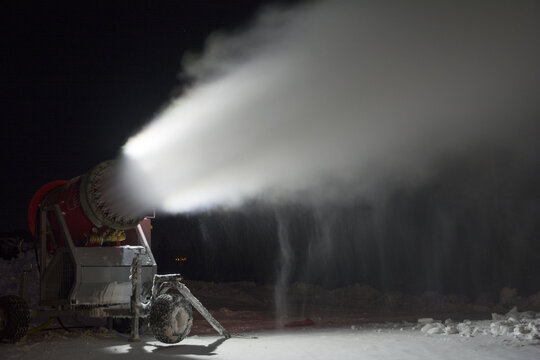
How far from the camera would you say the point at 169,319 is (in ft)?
38.9

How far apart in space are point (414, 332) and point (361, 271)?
3295cm

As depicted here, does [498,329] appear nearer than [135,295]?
No

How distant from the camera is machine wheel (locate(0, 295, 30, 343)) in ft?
40.7

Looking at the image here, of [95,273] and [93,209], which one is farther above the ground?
[93,209]

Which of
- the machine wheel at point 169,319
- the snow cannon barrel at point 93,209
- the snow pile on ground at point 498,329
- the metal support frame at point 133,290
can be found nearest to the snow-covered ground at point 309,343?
the snow pile on ground at point 498,329

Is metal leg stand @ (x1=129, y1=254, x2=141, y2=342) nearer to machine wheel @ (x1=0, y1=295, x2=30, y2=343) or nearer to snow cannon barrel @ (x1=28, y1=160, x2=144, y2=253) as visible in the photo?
snow cannon barrel @ (x1=28, y1=160, x2=144, y2=253)

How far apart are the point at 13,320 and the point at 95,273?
6.80 feet

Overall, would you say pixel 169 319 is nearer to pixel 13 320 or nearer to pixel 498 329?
pixel 13 320

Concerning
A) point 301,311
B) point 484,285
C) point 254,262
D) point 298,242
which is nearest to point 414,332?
point 301,311

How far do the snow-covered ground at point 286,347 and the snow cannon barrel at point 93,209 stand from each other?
8.02 feet

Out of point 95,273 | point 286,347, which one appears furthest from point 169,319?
point 286,347

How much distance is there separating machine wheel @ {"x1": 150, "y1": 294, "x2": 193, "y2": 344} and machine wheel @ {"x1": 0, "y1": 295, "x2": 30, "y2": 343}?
3.01 m

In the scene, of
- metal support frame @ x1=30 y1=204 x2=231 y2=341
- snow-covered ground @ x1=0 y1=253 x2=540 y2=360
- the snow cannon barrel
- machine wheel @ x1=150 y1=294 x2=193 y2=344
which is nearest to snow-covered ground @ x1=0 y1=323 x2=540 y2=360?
snow-covered ground @ x1=0 y1=253 x2=540 y2=360

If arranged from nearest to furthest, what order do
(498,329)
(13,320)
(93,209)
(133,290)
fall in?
1. (13,320)
2. (93,209)
3. (133,290)
4. (498,329)
